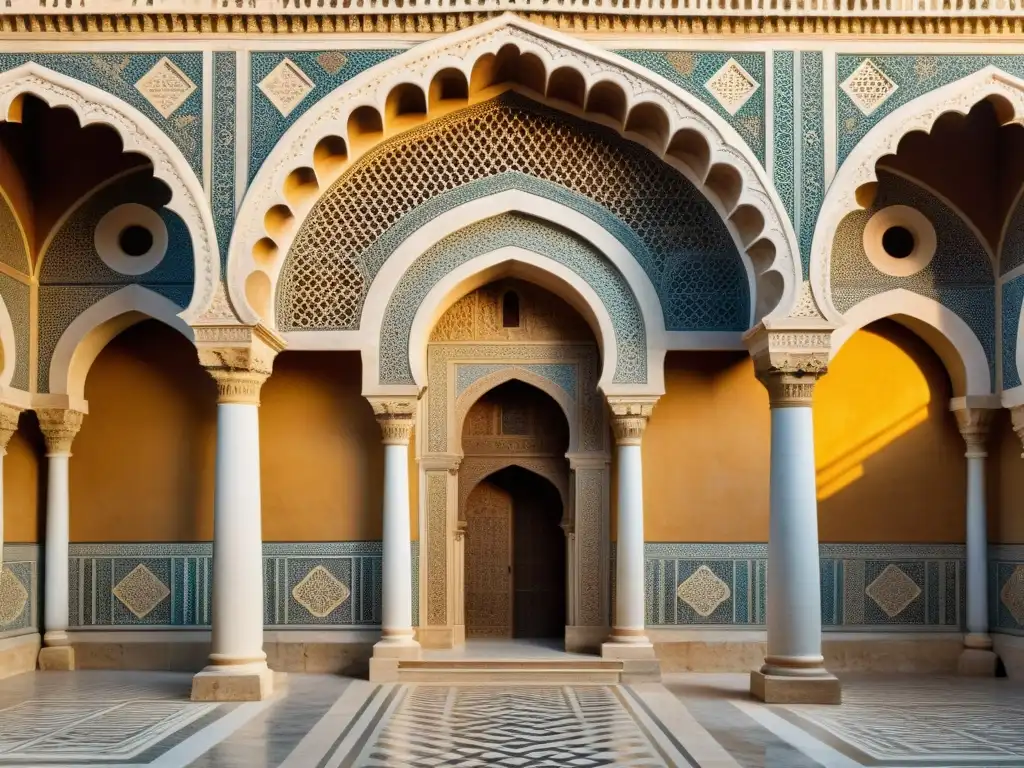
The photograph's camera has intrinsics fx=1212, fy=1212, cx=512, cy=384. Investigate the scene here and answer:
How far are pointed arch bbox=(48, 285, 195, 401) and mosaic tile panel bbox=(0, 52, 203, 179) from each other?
1628 millimetres

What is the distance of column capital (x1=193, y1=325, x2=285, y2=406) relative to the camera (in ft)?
26.5

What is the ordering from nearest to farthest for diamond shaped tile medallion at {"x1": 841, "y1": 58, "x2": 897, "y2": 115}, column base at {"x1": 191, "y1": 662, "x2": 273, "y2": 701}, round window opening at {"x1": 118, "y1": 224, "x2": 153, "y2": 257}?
column base at {"x1": 191, "y1": 662, "x2": 273, "y2": 701} < diamond shaped tile medallion at {"x1": 841, "y1": 58, "x2": 897, "y2": 115} < round window opening at {"x1": 118, "y1": 224, "x2": 153, "y2": 257}

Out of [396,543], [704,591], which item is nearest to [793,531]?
[704,591]

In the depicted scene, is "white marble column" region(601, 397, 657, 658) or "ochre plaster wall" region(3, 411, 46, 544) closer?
"white marble column" region(601, 397, 657, 658)

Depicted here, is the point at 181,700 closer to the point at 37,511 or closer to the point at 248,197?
the point at 37,511

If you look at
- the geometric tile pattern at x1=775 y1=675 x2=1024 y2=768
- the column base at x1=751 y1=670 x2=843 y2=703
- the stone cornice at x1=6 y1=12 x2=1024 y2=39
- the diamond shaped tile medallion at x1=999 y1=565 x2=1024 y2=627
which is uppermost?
the stone cornice at x1=6 y1=12 x2=1024 y2=39

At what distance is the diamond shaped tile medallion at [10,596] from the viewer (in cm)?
925

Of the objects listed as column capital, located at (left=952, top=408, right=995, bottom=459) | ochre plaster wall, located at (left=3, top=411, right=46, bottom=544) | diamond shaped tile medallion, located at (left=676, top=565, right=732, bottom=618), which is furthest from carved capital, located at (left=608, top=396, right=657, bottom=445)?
ochre plaster wall, located at (left=3, top=411, right=46, bottom=544)

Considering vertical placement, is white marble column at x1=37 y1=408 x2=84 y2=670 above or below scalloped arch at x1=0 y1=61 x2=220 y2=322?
below

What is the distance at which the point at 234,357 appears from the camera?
26.6ft

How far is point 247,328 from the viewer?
8.10 meters

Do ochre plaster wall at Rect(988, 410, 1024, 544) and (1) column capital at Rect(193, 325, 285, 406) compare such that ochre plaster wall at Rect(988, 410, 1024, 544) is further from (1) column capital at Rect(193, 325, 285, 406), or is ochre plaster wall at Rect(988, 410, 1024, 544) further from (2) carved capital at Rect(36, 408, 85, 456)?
(2) carved capital at Rect(36, 408, 85, 456)

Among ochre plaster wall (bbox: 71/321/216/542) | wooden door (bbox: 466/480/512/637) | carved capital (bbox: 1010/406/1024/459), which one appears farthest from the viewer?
wooden door (bbox: 466/480/512/637)

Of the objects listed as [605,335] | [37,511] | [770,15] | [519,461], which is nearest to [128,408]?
[37,511]
